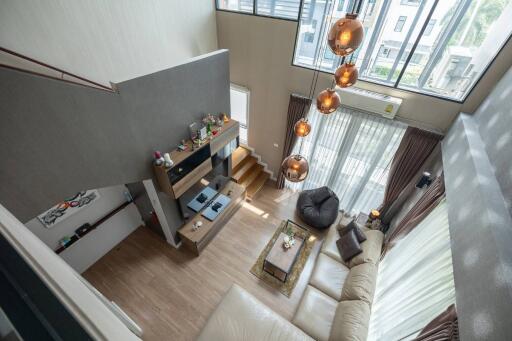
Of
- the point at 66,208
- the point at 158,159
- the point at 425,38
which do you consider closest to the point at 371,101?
the point at 425,38

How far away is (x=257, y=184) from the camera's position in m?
5.99

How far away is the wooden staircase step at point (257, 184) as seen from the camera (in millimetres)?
5762

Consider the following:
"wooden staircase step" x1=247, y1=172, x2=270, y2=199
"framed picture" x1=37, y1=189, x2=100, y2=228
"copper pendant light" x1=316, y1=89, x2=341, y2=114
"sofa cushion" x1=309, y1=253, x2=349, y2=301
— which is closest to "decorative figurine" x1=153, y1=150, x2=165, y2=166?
"framed picture" x1=37, y1=189, x2=100, y2=228

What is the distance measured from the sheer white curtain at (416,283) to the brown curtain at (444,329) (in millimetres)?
218

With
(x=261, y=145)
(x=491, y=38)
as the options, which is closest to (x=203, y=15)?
(x=261, y=145)

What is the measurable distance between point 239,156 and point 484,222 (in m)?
5.05

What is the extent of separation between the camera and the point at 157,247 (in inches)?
175

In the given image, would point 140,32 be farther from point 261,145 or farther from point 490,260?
point 490,260

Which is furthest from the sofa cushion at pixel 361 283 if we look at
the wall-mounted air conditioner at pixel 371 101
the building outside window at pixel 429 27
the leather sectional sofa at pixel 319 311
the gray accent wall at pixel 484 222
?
the building outside window at pixel 429 27

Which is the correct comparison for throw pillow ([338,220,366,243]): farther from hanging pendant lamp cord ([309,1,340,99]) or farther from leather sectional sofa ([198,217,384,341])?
hanging pendant lamp cord ([309,1,340,99])

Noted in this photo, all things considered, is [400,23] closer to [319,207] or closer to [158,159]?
[319,207]

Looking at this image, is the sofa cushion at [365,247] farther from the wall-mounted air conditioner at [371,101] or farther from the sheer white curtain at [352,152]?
the wall-mounted air conditioner at [371,101]

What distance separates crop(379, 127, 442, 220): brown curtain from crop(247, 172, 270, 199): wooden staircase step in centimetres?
298

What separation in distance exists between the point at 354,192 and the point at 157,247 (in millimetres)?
4493
